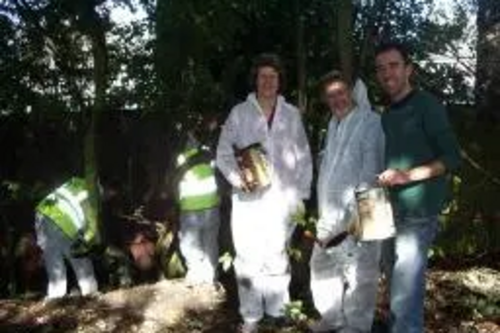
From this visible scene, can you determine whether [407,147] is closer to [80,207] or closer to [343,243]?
[343,243]

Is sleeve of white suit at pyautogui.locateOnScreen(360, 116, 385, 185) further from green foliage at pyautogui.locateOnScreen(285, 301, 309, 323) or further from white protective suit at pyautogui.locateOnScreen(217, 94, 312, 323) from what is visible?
green foliage at pyautogui.locateOnScreen(285, 301, 309, 323)

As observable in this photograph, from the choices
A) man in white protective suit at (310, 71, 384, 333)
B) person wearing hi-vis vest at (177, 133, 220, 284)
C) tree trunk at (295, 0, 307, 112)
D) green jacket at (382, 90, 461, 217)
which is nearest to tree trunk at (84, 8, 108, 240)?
person wearing hi-vis vest at (177, 133, 220, 284)

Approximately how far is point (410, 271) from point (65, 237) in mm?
4494

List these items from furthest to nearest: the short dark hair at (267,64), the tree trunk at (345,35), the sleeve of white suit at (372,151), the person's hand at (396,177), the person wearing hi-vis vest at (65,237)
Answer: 1. the person wearing hi-vis vest at (65,237)
2. the tree trunk at (345,35)
3. the short dark hair at (267,64)
4. the sleeve of white suit at (372,151)
5. the person's hand at (396,177)

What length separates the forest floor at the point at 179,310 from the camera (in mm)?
8016

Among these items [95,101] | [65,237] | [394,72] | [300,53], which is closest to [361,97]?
[394,72]

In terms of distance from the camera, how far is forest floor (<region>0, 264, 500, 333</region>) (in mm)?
8016

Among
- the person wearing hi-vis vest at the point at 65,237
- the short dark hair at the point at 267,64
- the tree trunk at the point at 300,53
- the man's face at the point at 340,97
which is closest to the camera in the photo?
the man's face at the point at 340,97

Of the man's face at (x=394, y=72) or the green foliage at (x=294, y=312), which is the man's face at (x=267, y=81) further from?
the green foliage at (x=294, y=312)

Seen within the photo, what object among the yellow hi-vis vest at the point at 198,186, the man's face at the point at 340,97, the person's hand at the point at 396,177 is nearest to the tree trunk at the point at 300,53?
the yellow hi-vis vest at the point at 198,186

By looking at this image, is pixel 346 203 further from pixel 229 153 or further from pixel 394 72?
pixel 394 72

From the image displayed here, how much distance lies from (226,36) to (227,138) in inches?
86.8

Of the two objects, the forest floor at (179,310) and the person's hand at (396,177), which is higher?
the person's hand at (396,177)

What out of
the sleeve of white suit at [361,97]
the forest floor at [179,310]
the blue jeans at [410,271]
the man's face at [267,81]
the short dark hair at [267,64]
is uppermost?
the short dark hair at [267,64]
